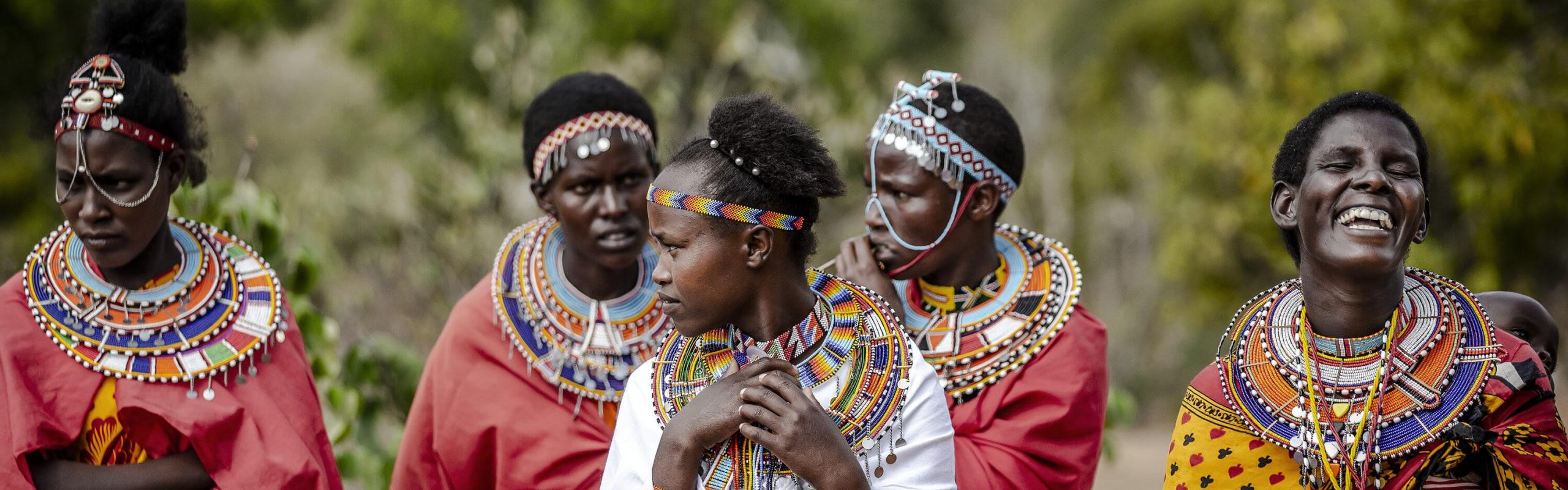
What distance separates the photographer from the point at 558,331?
4.06 meters

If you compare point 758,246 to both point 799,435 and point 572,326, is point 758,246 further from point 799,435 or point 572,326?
point 572,326

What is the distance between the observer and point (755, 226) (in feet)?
9.28

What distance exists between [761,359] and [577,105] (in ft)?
4.98

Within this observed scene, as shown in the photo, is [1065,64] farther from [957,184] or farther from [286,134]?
[957,184]

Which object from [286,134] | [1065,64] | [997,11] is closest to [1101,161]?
[1065,64]

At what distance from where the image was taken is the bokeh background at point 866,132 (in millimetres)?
7480

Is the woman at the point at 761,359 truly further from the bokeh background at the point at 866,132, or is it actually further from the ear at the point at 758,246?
the bokeh background at the point at 866,132

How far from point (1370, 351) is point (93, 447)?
3160 mm

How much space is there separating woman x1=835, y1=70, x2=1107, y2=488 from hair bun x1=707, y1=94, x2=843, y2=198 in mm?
879

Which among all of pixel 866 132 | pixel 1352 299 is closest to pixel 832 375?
pixel 1352 299

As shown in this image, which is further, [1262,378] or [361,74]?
[361,74]

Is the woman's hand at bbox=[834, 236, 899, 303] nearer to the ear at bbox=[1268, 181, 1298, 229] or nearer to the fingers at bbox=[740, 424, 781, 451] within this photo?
the fingers at bbox=[740, 424, 781, 451]

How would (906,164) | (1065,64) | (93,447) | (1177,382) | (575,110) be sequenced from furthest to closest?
1. (1065,64)
2. (1177,382)
3. (575,110)
4. (906,164)
5. (93,447)

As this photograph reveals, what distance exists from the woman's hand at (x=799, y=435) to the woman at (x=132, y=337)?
4.90 feet
